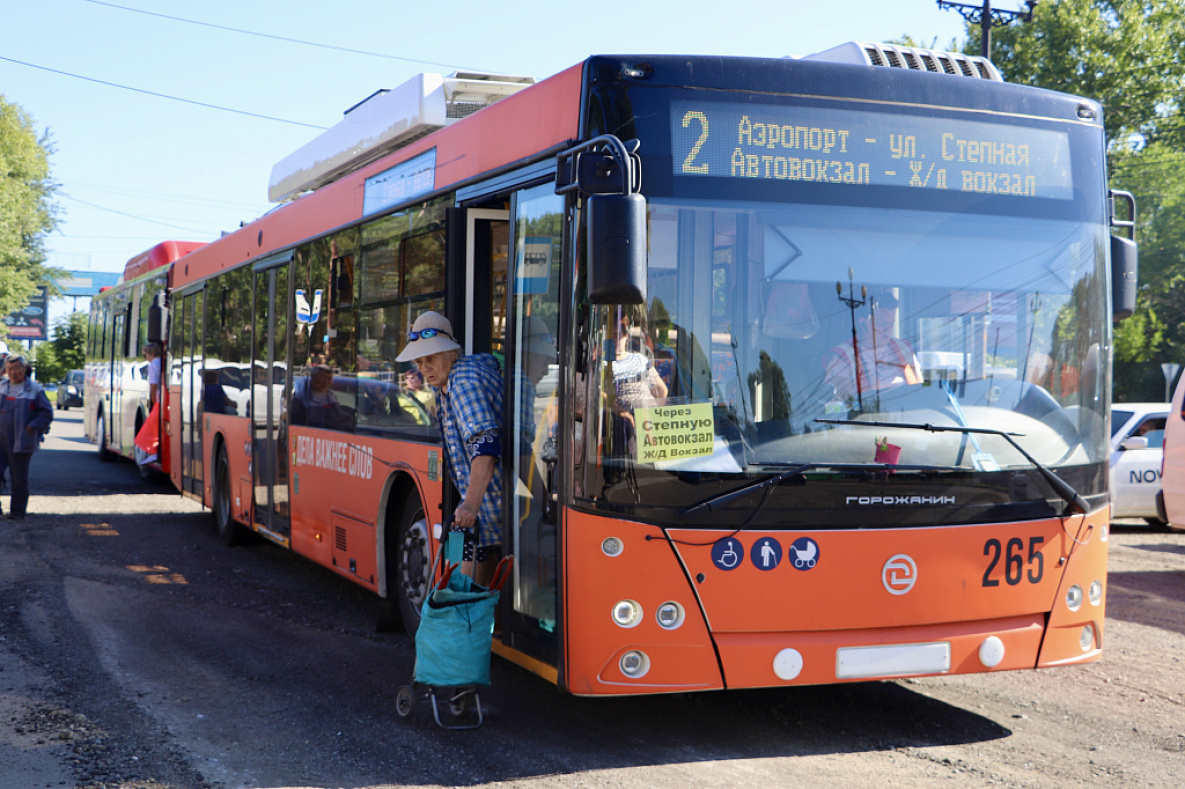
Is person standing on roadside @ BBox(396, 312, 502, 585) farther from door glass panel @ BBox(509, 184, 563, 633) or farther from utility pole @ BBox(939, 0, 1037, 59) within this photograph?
utility pole @ BBox(939, 0, 1037, 59)

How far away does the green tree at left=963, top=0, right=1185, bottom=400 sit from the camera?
33.8m

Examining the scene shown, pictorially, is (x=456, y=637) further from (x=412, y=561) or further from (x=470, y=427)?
(x=412, y=561)

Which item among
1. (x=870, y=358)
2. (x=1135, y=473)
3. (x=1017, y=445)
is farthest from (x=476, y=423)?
(x=1135, y=473)

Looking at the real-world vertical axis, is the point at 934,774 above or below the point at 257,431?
below

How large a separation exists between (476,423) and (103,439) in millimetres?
18348

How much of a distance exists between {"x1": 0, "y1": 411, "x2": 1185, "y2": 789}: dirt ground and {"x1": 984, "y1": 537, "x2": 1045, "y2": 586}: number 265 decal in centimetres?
81

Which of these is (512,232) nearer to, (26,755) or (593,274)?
(593,274)

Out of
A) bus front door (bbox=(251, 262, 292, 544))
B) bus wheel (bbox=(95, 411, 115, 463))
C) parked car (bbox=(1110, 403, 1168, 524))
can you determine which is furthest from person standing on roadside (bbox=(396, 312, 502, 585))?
bus wheel (bbox=(95, 411, 115, 463))

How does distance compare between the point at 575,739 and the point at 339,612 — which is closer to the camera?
the point at 575,739

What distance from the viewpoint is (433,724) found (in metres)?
5.63

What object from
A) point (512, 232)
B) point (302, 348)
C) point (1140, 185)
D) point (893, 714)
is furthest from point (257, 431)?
point (1140, 185)

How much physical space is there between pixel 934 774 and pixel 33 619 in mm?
6033

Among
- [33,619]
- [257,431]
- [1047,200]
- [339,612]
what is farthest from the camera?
[257,431]

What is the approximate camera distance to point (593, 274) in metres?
4.52
